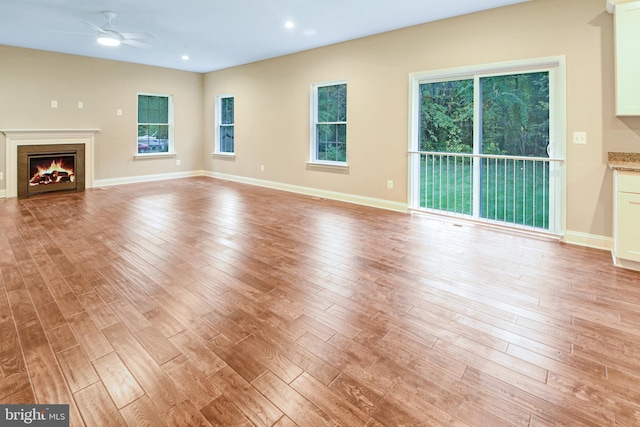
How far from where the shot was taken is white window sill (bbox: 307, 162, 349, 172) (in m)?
6.30

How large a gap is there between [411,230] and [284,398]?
10.6ft

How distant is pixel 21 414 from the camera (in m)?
1.49

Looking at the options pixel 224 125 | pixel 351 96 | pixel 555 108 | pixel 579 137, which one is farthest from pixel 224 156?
pixel 579 137

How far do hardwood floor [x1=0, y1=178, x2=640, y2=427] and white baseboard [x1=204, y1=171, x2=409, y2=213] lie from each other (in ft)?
5.04

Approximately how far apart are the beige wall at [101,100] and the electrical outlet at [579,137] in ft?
27.0

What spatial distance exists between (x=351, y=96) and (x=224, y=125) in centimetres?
412

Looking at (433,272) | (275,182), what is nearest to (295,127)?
(275,182)

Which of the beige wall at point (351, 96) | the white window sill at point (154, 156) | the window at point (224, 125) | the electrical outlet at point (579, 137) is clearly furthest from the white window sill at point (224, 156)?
the electrical outlet at point (579, 137)

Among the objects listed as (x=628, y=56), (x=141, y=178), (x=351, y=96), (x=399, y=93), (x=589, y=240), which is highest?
(x=351, y=96)

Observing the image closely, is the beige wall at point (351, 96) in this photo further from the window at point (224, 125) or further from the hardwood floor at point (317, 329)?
the hardwood floor at point (317, 329)

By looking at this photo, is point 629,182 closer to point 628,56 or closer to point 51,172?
point 628,56

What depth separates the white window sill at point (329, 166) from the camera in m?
6.30

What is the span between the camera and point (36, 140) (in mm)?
6699

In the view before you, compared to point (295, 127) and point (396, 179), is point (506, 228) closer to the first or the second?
point (396, 179)
